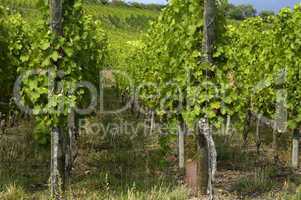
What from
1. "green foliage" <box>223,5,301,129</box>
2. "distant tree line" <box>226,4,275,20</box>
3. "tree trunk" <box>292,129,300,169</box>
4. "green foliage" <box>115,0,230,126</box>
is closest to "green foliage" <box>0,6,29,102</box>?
"green foliage" <box>115,0,230,126</box>

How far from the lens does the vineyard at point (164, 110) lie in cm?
830

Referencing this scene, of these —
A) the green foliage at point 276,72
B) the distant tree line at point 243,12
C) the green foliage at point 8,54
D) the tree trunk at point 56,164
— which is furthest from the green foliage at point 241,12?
the tree trunk at point 56,164

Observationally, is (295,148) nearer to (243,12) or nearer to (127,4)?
(127,4)

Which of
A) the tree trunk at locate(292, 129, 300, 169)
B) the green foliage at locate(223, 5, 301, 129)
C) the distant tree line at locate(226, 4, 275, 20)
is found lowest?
the tree trunk at locate(292, 129, 300, 169)

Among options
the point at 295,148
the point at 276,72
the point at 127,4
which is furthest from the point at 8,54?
the point at 127,4

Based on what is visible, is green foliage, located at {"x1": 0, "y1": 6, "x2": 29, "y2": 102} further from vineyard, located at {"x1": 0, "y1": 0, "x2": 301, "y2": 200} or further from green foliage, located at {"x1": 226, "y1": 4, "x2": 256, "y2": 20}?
green foliage, located at {"x1": 226, "y1": 4, "x2": 256, "y2": 20}

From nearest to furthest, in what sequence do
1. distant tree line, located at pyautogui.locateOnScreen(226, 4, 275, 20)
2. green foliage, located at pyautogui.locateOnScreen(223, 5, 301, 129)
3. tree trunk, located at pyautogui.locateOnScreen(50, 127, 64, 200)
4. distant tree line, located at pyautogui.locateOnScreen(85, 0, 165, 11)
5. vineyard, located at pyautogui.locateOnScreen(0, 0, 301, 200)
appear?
tree trunk, located at pyautogui.locateOnScreen(50, 127, 64, 200)
vineyard, located at pyautogui.locateOnScreen(0, 0, 301, 200)
green foliage, located at pyautogui.locateOnScreen(223, 5, 301, 129)
distant tree line, located at pyautogui.locateOnScreen(85, 0, 165, 11)
distant tree line, located at pyautogui.locateOnScreen(226, 4, 275, 20)

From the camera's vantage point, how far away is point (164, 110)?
9875 mm

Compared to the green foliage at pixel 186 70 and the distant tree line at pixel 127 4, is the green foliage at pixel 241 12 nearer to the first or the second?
the distant tree line at pixel 127 4

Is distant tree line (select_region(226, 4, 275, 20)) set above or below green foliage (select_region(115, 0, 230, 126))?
above

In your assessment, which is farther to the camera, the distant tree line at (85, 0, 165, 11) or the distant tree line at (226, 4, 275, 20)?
the distant tree line at (226, 4, 275, 20)

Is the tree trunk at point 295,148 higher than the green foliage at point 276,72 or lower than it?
lower

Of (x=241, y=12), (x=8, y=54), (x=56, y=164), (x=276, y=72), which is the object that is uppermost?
(x=241, y=12)

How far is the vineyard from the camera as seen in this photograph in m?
8.30
